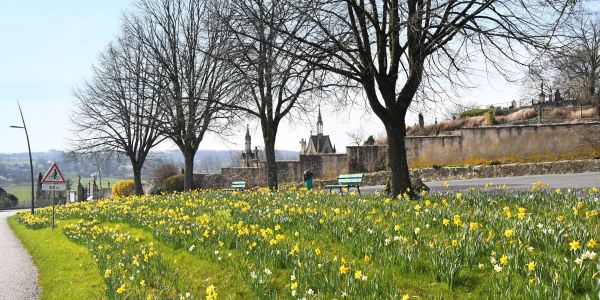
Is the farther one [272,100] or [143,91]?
[143,91]

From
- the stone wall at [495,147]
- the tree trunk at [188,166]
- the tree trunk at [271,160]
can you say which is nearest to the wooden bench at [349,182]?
the tree trunk at [271,160]

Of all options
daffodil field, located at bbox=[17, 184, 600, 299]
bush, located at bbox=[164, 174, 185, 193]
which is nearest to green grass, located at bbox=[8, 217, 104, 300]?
daffodil field, located at bbox=[17, 184, 600, 299]

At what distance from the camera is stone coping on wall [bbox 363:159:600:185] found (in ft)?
92.3

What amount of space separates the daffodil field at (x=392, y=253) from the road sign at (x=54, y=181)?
8860mm

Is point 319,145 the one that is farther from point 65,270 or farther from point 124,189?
point 65,270

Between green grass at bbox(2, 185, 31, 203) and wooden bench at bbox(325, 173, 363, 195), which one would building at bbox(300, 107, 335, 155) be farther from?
wooden bench at bbox(325, 173, 363, 195)

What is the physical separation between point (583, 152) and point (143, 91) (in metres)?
27.2

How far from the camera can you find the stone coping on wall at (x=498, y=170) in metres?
28.1

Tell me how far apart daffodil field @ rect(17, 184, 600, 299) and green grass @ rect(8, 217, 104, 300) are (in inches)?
14.7

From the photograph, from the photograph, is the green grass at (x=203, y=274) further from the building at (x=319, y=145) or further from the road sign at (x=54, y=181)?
the building at (x=319, y=145)

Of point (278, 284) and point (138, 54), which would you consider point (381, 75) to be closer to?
point (278, 284)

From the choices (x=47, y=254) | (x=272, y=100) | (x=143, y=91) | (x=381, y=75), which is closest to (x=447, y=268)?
(x=381, y=75)

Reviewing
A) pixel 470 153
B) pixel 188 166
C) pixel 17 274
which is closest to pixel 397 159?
pixel 17 274

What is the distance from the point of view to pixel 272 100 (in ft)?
69.2
